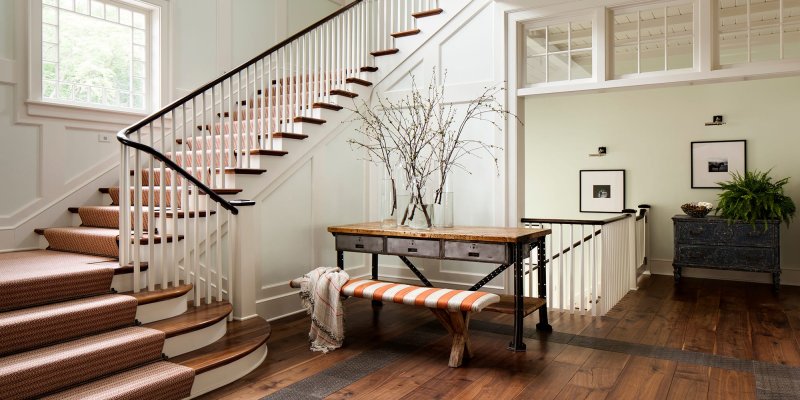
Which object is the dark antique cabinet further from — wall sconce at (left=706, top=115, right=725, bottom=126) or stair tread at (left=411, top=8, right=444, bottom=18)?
stair tread at (left=411, top=8, right=444, bottom=18)

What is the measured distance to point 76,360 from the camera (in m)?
2.80

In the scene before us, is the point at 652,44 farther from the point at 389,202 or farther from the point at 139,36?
the point at 139,36

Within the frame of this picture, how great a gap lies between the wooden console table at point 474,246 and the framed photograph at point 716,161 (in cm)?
419

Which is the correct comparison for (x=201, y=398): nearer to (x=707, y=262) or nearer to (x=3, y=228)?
(x=3, y=228)

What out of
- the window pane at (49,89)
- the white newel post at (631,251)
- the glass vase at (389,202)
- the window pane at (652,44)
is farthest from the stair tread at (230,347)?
the window pane at (652,44)

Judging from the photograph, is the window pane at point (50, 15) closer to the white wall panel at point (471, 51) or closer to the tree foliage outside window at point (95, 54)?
the tree foliage outside window at point (95, 54)

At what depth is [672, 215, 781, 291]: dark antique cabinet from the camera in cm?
665

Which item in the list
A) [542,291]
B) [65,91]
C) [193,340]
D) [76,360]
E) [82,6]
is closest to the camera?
[76,360]

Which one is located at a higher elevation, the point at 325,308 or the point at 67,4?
the point at 67,4

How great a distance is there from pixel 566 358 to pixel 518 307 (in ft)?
1.59

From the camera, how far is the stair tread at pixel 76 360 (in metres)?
2.58

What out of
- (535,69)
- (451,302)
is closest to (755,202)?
(535,69)

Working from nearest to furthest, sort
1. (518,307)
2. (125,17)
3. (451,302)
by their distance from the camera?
(451,302), (518,307), (125,17)

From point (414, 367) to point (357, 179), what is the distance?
272 cm
